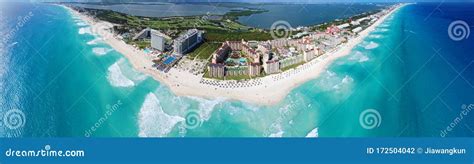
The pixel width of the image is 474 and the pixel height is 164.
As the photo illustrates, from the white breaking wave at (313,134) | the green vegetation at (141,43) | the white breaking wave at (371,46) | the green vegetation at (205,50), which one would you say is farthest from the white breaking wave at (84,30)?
the white breaking wave at (371,46)

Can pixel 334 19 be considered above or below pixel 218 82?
above

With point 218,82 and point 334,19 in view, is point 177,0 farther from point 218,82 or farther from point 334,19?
point 334,19

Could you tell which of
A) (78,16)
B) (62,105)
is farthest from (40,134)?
(78,16)

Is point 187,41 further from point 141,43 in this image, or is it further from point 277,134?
point 277,134

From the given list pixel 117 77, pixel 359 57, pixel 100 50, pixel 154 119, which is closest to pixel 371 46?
pixel 359 57

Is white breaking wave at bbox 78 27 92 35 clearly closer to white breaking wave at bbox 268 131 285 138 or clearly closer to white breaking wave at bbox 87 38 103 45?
white breaking wave at bbox 87 38 103 45

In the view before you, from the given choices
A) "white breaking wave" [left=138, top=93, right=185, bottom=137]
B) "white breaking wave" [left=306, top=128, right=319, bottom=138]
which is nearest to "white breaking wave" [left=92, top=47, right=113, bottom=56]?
"white breaking wave" [left=138, top=93, right=185, bottom=137]

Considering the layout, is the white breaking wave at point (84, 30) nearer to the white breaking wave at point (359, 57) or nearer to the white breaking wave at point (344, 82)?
the white breaking wave at point (344, 82)
